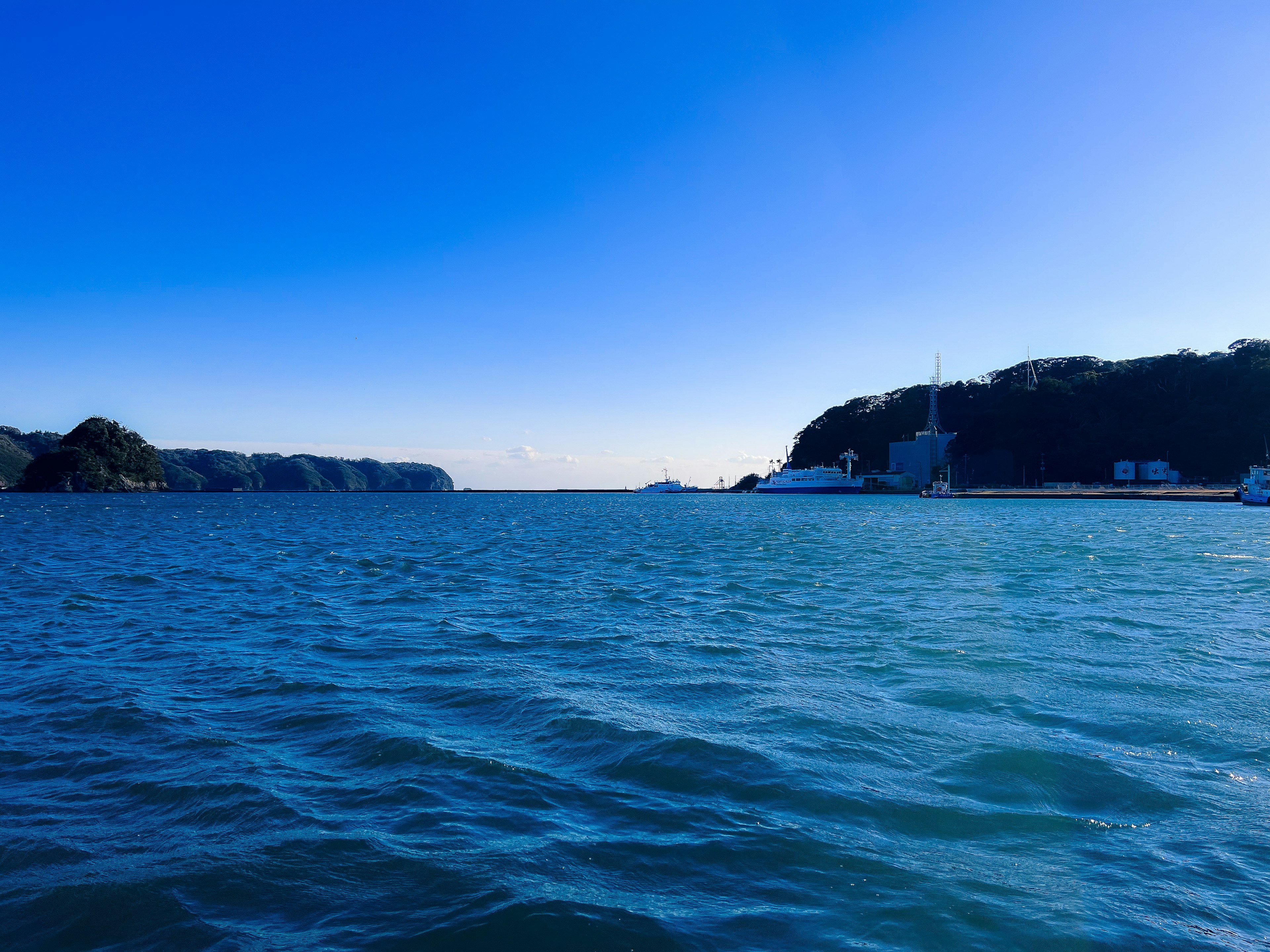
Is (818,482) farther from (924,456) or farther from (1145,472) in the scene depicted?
(1145,472)

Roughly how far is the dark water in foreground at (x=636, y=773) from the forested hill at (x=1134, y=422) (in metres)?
147

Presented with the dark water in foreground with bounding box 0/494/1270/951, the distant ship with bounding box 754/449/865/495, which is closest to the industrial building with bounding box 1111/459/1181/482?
the distant ship with bounding box 754/449/865/495

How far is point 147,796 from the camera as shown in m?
6.96

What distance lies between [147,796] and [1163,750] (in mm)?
11190

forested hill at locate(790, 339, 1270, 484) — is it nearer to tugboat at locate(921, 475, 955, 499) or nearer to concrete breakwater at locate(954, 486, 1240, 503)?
concrete breakwater at locate(954, 486, 1240, 503)

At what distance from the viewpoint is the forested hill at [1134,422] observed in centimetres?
12975

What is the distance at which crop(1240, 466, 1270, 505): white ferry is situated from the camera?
277ft

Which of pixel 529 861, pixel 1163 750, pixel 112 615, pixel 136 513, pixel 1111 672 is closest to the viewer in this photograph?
pixel 529 861

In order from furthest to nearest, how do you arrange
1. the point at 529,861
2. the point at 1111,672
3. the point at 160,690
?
the point at 1111,672 < the point at 160,690 < the point at 529,861

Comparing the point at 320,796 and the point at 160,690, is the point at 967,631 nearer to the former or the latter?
the point at 320,796

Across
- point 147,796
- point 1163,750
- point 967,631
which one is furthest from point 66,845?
point 967,631

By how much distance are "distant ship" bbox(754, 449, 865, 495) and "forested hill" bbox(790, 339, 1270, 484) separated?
25.4 metres

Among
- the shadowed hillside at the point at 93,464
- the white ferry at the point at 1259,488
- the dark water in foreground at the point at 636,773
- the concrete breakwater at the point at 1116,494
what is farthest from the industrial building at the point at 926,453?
the shadowed hillside at the point at 93,464

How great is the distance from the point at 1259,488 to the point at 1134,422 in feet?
216
